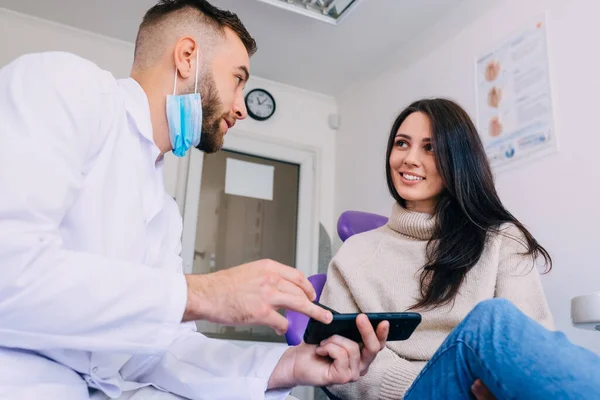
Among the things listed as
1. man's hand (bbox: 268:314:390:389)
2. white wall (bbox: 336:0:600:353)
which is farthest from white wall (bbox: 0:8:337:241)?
man's hand (bbox: 268:314:390:389)

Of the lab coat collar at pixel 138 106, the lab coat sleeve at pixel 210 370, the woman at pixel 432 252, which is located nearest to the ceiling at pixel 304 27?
the woman at pixel 432 252

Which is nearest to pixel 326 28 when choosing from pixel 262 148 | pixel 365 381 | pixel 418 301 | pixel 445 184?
pixel 262 148

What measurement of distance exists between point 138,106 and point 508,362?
2.92 feet

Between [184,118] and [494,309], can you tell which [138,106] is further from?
[494,309]

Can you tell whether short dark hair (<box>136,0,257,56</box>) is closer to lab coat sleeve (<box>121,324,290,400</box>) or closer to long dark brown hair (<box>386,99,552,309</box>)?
long dark brown hair (<box>386,99,552,309</box>)

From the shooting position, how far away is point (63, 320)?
73 centimetres

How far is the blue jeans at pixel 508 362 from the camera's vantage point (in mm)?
680

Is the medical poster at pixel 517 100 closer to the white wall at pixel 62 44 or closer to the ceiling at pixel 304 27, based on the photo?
the ceiling at pixel 304 27

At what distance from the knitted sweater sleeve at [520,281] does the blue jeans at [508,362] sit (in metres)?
0.55

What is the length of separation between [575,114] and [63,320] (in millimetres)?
1894

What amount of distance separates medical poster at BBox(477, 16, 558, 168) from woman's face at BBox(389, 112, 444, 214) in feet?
2.22

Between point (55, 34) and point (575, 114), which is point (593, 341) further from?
point (55, 34)

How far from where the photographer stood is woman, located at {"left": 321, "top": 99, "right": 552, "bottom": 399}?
1.35 m

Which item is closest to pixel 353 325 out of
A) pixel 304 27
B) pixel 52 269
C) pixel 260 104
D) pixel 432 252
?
pixel 52 269
